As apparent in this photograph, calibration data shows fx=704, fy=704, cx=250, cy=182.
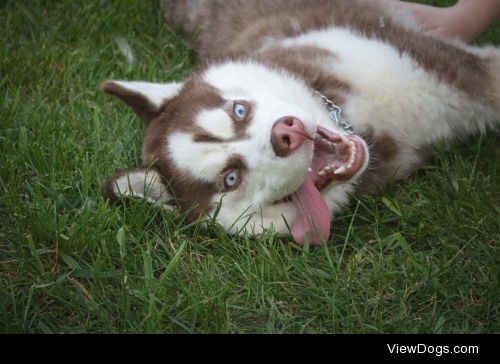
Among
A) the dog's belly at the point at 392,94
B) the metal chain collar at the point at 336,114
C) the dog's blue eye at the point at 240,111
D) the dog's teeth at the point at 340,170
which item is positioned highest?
the dog's belly at the point at 392,94

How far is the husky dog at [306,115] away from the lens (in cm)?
332

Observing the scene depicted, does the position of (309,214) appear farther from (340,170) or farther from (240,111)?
(240,111)

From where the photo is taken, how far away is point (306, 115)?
3303mm

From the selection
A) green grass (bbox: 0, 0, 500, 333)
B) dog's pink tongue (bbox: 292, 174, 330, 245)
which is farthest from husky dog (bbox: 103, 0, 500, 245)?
green grass (bbox: 0, 0, 500, 333)

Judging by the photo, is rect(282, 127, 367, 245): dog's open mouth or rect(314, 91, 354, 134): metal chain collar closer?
rect(282, 127, 367, 245): dog's open mouth

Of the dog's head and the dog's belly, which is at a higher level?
the dog's belly

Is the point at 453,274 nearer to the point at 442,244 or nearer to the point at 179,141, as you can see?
the point at 442,244

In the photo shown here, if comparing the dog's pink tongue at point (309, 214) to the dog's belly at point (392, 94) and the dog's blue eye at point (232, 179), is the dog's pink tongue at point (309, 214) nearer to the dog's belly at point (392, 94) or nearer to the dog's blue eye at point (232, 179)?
the dog's blue eye at point (232, 179)

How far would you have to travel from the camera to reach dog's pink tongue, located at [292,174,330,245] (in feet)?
10.9

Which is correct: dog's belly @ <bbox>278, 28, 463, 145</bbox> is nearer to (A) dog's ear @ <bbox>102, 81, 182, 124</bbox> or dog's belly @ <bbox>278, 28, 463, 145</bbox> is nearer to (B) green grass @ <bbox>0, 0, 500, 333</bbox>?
(B) green grass @ <bbox>0, 0, 500, 333</bbox>

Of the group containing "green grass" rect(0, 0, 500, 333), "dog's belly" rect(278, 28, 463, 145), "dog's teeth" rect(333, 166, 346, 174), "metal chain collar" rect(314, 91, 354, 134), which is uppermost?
"dog's belly" rect(278, 28, 463, 145)
